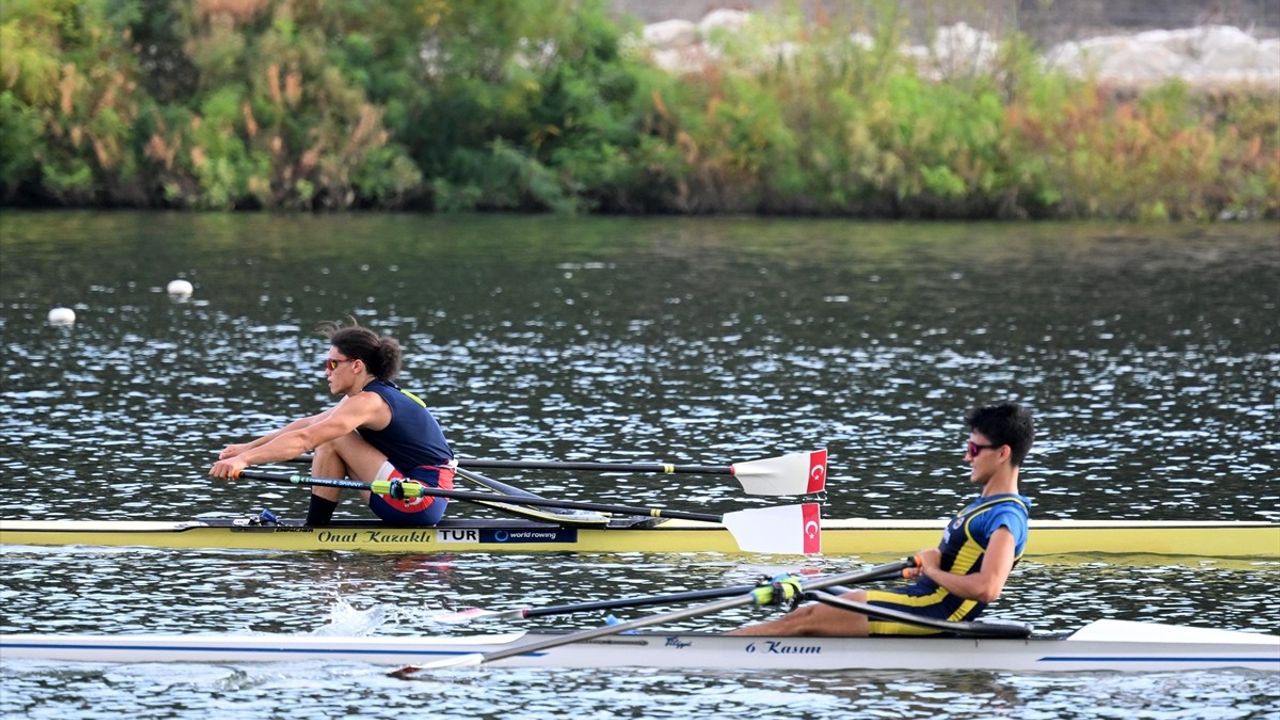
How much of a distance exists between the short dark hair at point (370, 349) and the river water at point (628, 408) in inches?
47.2

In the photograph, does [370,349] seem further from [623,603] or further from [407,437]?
[623,603]

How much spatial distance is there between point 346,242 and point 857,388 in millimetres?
18490

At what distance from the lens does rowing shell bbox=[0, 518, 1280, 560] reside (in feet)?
39.3

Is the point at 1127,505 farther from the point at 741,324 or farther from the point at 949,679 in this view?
the point at 741,324

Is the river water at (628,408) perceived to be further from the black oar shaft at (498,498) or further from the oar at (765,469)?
the oar at (765,469)

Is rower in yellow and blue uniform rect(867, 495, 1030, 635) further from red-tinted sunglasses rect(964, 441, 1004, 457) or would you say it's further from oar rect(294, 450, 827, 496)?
oar rect(294, 450, 827, 496)

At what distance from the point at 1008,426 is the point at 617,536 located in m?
3.77

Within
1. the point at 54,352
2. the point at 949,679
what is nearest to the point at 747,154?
the point at 54,352

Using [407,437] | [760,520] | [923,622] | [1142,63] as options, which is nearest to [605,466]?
[407,437]

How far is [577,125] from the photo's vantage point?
4769 cm

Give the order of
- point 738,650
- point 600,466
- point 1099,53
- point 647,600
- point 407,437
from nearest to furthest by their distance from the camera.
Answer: point 647,600
point 738,650
point 407,437
point 600,466
point 1099,53

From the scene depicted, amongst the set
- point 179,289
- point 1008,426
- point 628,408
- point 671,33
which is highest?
point 671,33

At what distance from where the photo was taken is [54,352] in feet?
69.7

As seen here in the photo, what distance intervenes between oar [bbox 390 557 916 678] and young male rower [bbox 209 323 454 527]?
2537 mm
